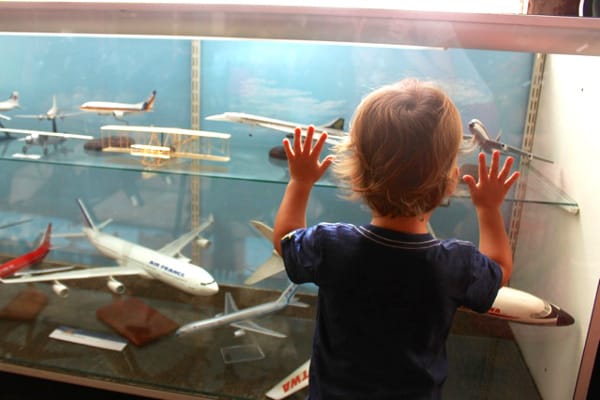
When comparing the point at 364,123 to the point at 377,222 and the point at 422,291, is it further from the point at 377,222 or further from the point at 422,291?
the point at 422,291

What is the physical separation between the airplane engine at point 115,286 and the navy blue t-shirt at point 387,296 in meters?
1.03

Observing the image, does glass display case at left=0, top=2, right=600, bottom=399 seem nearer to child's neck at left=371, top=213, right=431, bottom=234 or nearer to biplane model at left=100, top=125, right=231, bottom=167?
biplane model at left=100, top=125, right=231, bottom=167

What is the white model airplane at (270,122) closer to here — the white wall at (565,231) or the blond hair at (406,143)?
the white wall at (565,231)

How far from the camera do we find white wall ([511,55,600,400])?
115 centimetres

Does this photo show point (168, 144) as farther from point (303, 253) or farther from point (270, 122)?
point (303, 253)

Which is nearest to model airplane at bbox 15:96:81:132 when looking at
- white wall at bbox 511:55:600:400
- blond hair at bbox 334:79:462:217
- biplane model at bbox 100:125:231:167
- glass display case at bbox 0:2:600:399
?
glass display case at bbox 0:2:600:399

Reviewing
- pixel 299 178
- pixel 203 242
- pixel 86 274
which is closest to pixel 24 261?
pixel 86 274

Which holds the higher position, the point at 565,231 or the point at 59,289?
the point at 565,231

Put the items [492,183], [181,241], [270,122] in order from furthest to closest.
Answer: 1. [181,241]
2. [270,122]
3. [492,183]

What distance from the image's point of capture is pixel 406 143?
70cm

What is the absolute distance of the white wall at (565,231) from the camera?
3.78 ft

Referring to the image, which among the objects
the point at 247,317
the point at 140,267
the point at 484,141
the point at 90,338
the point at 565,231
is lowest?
the point at 90,338

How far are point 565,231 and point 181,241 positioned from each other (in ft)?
4.01

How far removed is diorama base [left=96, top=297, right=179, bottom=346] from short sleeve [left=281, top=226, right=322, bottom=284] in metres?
0.97
